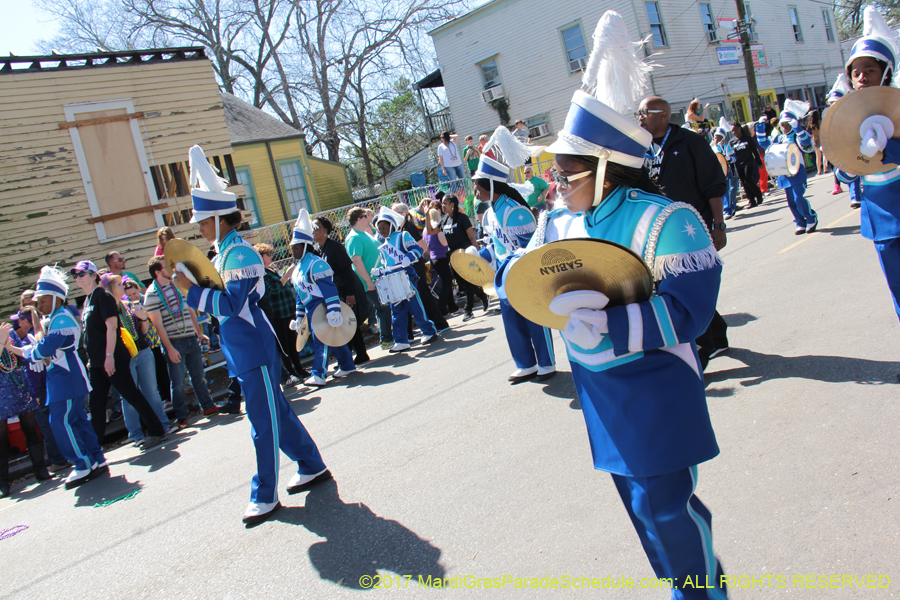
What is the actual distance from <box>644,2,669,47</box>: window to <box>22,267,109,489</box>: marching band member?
79.3 ft

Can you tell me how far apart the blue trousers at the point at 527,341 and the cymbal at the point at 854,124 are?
277 centimetres

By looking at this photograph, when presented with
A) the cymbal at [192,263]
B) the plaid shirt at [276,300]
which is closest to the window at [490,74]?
the plaid shirt at [276,300]

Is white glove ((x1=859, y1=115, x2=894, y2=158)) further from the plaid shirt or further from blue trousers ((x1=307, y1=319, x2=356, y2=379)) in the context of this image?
the plaid shirt

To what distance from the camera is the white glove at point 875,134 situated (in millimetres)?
3426

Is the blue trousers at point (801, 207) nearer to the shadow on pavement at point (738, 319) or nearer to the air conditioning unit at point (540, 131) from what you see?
the shadow on pavement at point (738, 319)

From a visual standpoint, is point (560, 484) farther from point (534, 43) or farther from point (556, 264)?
point (534, 43)

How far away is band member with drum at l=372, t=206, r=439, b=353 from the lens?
882 cm

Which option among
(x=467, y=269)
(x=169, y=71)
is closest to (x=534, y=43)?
Answer: (x=169, y=71)

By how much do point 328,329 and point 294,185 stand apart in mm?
16639

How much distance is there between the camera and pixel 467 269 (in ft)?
16.3

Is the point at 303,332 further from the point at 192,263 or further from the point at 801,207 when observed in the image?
the point at 801,207

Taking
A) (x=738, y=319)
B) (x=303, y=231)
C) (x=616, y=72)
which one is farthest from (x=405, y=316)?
(x=616, y=72)

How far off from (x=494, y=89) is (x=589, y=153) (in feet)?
86.4

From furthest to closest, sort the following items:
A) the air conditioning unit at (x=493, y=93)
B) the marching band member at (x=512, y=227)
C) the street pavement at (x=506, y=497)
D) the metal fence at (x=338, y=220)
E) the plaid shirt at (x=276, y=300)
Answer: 1. the air conditioning unit at (x=493, y=93)
2. the metal fence at (x=338, y=220)
3. the plaid shirt at (x=276, y=300)
4. the marching band member at (x=512, y=227)
5. the street pavement at (x=506, y=497)
